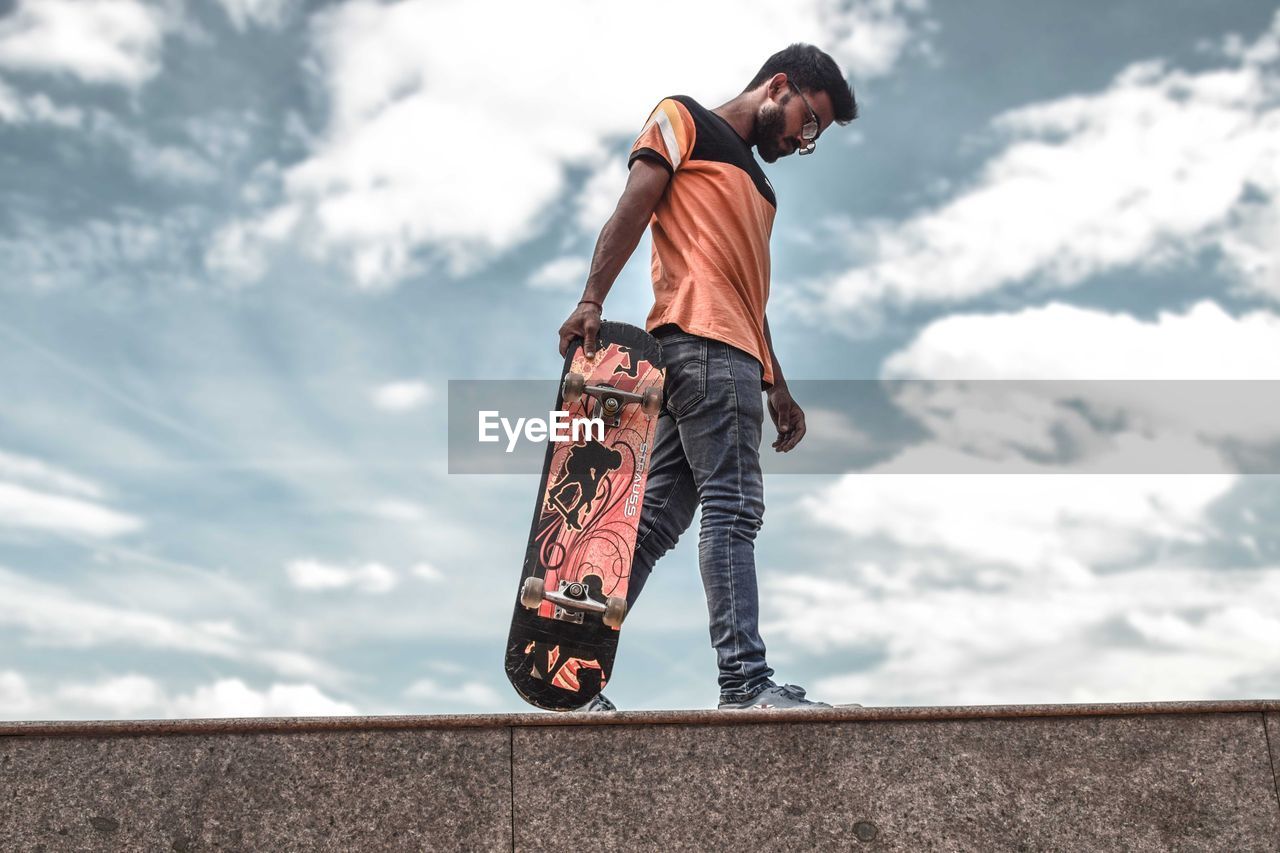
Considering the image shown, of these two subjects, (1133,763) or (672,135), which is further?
(672,135)

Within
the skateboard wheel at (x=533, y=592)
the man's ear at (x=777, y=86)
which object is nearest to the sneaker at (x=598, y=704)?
the skateboard wheel at (x=533, y=592)

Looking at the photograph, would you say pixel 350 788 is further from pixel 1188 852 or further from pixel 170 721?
pixel 1188 852

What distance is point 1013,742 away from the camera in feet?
11.0

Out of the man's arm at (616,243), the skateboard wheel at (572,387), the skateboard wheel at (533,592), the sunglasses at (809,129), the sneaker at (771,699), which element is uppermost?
the sunglasses at (809,129)

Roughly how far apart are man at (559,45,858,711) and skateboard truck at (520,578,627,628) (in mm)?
287

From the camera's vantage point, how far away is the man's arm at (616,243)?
402cm

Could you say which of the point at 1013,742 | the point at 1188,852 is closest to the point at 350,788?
the point at 1013,742

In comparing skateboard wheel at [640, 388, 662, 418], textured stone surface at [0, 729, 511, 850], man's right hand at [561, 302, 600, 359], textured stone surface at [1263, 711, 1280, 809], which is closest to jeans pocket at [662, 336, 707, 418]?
skateboard wheel at [640, 388, 662, 418]

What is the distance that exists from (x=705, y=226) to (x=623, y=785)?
2159mm

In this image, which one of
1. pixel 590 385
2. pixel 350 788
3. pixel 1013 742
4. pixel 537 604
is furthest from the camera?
pixel 590 385

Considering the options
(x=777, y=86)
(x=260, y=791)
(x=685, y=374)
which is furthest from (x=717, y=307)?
(x=260, y=791)

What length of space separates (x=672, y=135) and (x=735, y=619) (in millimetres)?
1912

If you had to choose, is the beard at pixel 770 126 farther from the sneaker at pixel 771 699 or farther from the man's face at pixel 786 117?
the sneaker at pixel 771 699

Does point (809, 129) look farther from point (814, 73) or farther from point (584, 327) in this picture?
point (584, 327)
